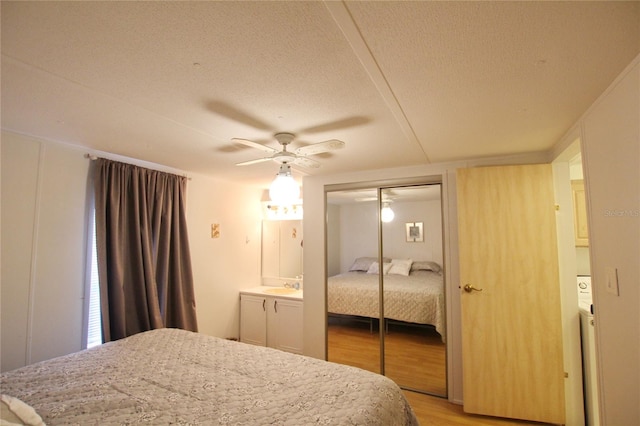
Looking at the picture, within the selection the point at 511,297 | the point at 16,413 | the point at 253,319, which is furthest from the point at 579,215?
the point at 16,413

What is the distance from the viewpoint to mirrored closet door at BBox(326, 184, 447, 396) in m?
3.28

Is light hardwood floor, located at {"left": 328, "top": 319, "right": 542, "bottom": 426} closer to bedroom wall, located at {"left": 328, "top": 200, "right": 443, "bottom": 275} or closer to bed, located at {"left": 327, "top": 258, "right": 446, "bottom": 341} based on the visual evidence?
bed, located at {"left": 327, "top": 258, "right": 446, "bottom": 341}

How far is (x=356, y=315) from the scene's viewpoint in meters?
3.63

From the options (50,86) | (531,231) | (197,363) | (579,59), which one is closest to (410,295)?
(531,231)

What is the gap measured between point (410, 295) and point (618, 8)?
9.55ft

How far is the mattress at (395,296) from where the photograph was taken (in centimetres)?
326

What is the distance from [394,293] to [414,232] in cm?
76

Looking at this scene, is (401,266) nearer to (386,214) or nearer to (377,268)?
(377,268)

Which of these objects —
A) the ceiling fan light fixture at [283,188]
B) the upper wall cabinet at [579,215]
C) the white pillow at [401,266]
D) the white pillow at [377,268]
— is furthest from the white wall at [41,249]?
the upper wall cabinet at [579,215]

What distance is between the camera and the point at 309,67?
4.59 ft

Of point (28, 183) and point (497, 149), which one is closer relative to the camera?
point (28, 183)

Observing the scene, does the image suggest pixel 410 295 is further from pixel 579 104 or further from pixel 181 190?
pixel 181 190

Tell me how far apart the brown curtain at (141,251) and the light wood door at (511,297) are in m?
3.03

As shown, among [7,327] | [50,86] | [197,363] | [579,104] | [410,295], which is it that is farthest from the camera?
[410,295]
